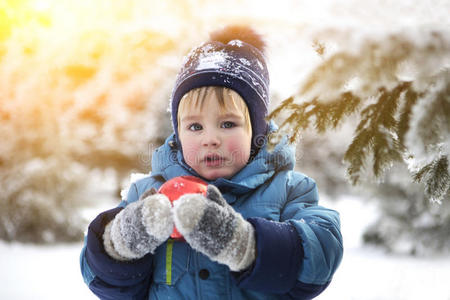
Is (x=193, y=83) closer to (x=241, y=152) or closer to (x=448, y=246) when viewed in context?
(x=241, y=152)

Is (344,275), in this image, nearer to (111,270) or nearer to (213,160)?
(213,160)

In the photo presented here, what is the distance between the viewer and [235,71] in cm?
169

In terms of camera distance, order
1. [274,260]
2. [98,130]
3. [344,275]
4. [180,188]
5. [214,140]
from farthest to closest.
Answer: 1. [98,130]
2. [344,275]
3. [214,140]
4. [180,188]
5. [274,260]

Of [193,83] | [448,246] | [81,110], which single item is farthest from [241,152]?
[81,110]

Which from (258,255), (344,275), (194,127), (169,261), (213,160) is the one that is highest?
(194,127)

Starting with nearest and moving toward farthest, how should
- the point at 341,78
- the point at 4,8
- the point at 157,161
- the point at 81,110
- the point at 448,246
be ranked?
the point at 341,78, the point at 157,161, the point at 4,8, the point at 448,246, the point at 81,110

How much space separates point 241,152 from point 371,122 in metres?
0.53

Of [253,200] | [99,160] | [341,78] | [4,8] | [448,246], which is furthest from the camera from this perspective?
[99,160]

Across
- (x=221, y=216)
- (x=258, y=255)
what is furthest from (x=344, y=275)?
(x=221, y=216)

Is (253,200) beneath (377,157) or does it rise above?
beneath

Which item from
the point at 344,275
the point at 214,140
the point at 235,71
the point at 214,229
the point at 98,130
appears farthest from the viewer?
the point at 98,130

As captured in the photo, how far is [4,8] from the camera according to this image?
3.66 m

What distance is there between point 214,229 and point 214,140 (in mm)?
437

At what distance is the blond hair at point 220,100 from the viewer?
161cm
